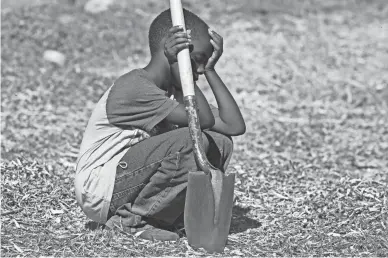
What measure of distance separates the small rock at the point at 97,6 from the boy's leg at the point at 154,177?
21.5 ft

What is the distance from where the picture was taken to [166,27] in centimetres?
421

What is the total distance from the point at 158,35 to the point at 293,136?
3.03 meters

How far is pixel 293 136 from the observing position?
22.8 ft

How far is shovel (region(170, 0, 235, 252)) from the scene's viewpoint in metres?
3.88

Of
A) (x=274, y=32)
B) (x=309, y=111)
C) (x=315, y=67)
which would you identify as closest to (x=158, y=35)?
(x=309, y=111)

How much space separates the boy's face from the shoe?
832mm

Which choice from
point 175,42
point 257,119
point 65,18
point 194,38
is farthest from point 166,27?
point 65,18

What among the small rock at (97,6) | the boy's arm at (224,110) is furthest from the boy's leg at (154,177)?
the small rock at (97,6)

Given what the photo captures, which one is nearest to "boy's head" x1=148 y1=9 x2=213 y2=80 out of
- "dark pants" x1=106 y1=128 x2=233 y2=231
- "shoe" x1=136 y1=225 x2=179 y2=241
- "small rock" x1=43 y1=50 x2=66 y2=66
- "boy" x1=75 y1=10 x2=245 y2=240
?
"boy" x1=75 y1=10 x2=245 y2=240

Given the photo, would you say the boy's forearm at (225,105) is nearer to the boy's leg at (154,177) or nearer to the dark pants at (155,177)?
the dark pants at (155,177)

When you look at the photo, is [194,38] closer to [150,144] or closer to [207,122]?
[207,122]

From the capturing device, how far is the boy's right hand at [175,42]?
153 inches

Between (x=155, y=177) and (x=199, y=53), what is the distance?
2.41 feet

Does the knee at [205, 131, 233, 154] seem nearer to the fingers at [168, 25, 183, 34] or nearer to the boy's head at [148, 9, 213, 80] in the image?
the boy's head at [148, 9, 213, 80]
